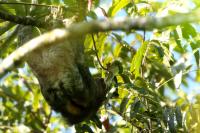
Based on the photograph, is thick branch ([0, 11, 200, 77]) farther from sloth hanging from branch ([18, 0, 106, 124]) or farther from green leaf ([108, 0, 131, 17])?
green leaf ([108, 0, 131, 17])

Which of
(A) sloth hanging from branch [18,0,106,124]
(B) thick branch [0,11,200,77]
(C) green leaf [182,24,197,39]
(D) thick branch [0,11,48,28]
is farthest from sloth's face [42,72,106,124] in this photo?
(C) green leaf [182,24,197,39]

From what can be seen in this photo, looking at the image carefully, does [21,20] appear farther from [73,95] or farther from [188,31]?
[188,31]

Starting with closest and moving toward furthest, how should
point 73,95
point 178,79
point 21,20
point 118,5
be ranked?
point 73,95 < point 21,20 < point 178,79 < point 118,5

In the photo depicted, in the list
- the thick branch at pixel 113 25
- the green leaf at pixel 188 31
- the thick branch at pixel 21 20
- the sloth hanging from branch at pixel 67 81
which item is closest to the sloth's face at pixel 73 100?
the sloth hanging from branch at pixel 67 81

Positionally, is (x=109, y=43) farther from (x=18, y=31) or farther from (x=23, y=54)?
(x=23, y=54)

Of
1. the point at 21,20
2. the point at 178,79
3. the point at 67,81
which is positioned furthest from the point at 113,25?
the point at 178,79

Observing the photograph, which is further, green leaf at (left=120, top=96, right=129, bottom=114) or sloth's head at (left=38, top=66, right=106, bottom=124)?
green leaf at (left=120, top=96, right=129, bottom=114)

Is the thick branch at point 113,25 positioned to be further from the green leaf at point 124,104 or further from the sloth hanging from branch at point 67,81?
the green leaf at point 124,104

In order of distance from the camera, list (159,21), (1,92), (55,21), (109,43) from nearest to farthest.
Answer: (159,21) < (55,21) < (1,92) < (109,43)

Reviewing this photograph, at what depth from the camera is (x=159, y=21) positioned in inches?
29.1

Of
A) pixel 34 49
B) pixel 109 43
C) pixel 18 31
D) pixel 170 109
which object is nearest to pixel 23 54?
pixel 34 49

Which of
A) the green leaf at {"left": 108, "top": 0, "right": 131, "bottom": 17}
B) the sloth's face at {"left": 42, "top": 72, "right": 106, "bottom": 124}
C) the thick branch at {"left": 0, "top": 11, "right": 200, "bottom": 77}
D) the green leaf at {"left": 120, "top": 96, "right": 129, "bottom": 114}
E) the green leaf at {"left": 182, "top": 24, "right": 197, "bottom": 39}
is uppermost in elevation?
the thick branch at {"left": 0, "top": 11, "right": 200, "bottom": 77}

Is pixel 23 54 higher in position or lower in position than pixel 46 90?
higher

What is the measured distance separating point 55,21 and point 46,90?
0.88 feet
